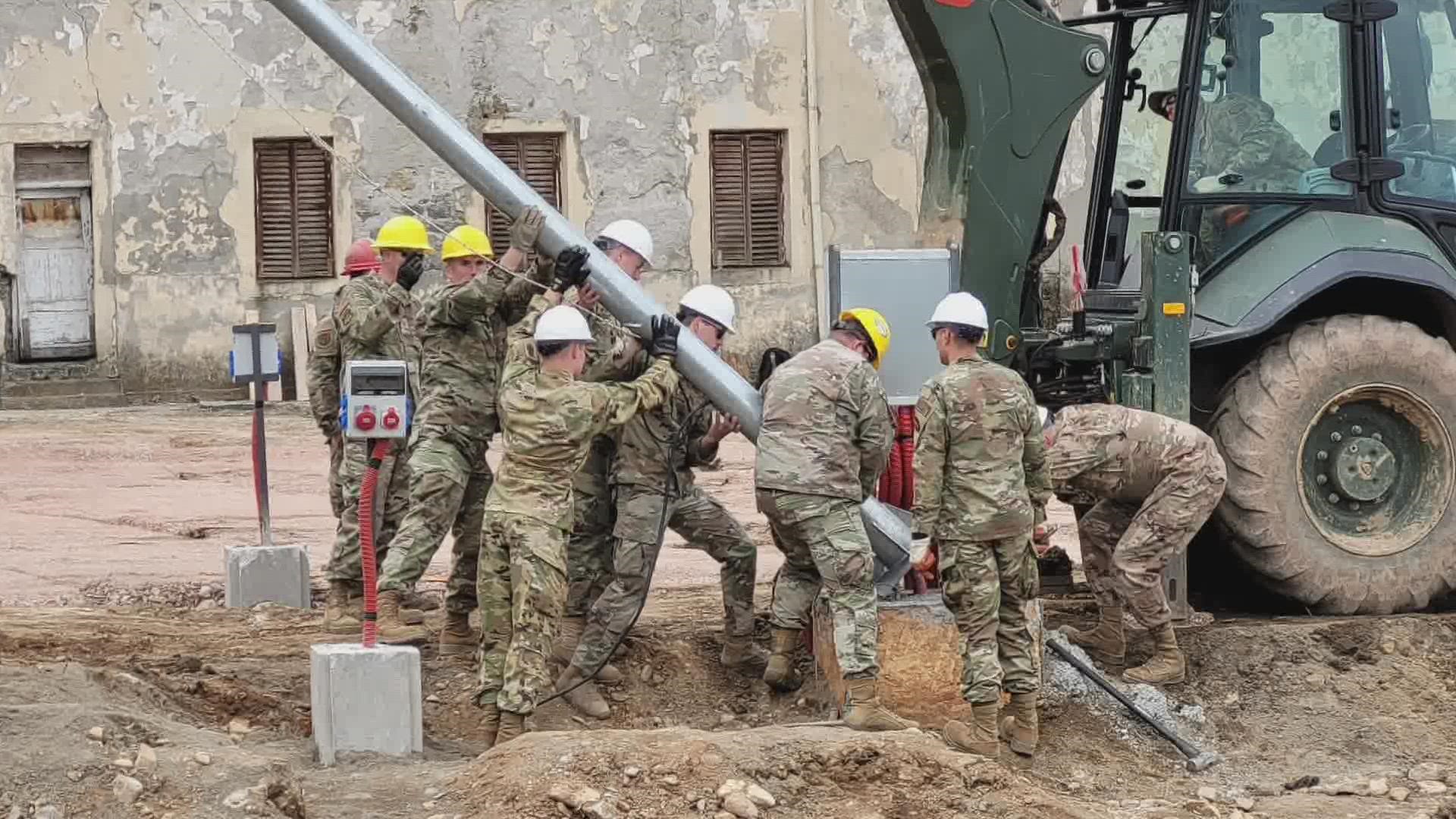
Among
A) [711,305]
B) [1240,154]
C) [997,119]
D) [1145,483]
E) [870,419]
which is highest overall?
[997,119]

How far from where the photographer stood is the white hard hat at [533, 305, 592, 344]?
8195 mm

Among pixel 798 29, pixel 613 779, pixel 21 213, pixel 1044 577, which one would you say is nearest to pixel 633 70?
pixel 798 29

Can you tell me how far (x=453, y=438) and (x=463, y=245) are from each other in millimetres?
870

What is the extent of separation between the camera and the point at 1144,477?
9.30 m

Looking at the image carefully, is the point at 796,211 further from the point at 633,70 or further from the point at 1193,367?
the point at 1193,367

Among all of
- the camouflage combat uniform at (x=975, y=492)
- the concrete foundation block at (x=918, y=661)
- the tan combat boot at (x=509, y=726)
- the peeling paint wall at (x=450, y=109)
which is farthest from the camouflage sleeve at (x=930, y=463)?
the peeling paint wall at (x=450, y=109)

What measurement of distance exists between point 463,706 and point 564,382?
5.37 feet

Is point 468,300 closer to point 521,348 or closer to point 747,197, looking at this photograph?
point 521,348

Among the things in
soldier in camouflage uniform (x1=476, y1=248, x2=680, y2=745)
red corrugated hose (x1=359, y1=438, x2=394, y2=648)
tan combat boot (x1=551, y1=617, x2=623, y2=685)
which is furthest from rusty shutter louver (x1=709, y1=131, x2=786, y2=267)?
red corrugated hose (x1=359, y1=438, x2=394, y2=648)

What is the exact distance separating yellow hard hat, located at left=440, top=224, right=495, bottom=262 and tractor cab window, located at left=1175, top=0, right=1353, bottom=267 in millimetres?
3313

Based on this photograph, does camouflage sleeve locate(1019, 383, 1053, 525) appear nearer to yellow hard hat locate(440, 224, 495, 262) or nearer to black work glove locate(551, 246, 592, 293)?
black work glove locate(551, 246, 592, 293)

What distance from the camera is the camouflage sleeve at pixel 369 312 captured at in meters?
9.97

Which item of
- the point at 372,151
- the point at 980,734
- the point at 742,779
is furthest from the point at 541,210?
the point at 372,151

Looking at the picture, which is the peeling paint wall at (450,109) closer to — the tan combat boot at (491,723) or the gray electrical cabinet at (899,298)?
the gray electrical cabinet at (899,298)
